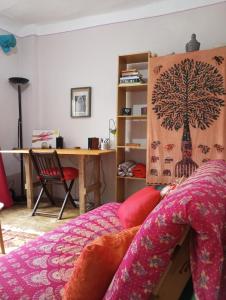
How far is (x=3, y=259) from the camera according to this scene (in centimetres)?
134

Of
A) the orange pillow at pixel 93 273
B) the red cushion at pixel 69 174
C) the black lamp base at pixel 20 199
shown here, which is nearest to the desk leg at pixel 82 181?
the red cushion at pixel 69 174

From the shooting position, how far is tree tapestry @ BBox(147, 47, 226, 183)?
2641mm

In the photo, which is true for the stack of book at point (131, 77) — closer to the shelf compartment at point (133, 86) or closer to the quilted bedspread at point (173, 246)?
the shelf compartment at point (133, 86)

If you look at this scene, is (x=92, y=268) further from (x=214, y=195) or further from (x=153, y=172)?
(x=153, y=172)

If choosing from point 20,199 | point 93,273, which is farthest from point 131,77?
point 93,273

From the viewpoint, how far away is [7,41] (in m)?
3.60

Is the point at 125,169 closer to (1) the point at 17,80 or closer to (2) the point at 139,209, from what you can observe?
(2) the point at 139,209

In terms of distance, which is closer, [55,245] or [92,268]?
[92,268]

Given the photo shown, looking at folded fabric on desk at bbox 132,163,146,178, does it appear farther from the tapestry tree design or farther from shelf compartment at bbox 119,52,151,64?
shelf compartment at bbox 119,52,151,64

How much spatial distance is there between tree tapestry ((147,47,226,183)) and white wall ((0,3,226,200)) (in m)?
0.51

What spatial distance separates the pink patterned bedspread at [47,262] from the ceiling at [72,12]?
2698 mm

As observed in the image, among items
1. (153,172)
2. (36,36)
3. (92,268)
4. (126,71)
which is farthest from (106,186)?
(92,268)

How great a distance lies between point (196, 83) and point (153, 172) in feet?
3.53

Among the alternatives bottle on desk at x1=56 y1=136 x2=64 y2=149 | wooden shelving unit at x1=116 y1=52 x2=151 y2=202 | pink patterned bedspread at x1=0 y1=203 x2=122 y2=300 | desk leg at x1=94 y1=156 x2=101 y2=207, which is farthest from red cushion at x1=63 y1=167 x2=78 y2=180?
pink patterned bedspread at x1=0 y1=203 x2=122 y2=300
